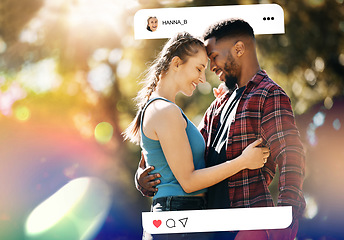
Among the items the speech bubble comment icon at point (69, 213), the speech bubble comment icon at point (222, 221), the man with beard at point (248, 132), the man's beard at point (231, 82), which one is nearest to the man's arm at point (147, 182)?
the man with beard at point (248, 132)

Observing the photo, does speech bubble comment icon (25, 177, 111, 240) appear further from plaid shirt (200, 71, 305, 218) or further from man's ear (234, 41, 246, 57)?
man's ear (234, 41, 246, 57)

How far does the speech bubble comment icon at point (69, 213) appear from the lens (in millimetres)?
1814

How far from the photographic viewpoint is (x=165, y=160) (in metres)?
1.59

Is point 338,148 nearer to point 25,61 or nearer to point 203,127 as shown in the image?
point 203,127

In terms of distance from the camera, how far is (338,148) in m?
1.89

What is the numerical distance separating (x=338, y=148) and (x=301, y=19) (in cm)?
77

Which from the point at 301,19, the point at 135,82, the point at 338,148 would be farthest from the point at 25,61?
the point at 338,148

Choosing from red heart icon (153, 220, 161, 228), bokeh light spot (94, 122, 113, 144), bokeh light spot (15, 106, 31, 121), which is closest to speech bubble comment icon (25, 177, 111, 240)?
bokeh light spot (94, 122, 113, 144)

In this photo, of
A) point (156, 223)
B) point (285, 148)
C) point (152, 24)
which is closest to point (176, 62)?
point (152, 24)

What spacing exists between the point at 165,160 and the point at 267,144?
518 millimetres

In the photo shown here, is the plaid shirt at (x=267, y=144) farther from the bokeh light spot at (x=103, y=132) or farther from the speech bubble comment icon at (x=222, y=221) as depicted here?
the bokeh light spot at (x=103, y=132)

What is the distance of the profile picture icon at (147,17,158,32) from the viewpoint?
1.85 metres

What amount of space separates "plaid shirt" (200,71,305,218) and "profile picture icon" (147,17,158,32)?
0.61m

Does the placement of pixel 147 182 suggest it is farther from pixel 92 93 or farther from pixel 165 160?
pixel 92 93
